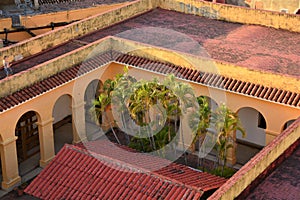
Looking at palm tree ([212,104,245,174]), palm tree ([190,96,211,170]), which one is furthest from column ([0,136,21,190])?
palm tree ([212,104,245,174])

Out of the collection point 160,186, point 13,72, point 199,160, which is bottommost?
point 199,160

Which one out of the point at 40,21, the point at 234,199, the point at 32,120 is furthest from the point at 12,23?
the point at 234,199

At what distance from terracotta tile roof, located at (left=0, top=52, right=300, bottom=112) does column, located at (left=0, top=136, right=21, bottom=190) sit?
1.90 meters

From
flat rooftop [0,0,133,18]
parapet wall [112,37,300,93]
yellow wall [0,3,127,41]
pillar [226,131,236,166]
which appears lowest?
pillar [226,131,236,166]

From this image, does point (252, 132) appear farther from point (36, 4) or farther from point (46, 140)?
A: point (36, 4)

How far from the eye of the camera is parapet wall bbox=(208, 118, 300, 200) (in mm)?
19984

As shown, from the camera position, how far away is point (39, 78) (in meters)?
27.8

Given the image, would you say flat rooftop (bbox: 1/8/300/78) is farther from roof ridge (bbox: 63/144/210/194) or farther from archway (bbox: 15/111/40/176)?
roof ridge (bbox: 63/144/210/194)

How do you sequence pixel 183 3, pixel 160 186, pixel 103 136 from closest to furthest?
pixel 160 186, pixel 103 136, pixel 183 3

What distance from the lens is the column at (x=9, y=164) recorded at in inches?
1059

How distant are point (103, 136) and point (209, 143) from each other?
236 inches

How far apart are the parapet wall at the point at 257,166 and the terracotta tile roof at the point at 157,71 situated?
2.70 metres

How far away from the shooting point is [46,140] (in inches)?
1136

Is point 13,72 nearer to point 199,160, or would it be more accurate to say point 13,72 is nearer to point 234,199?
point 199,160
